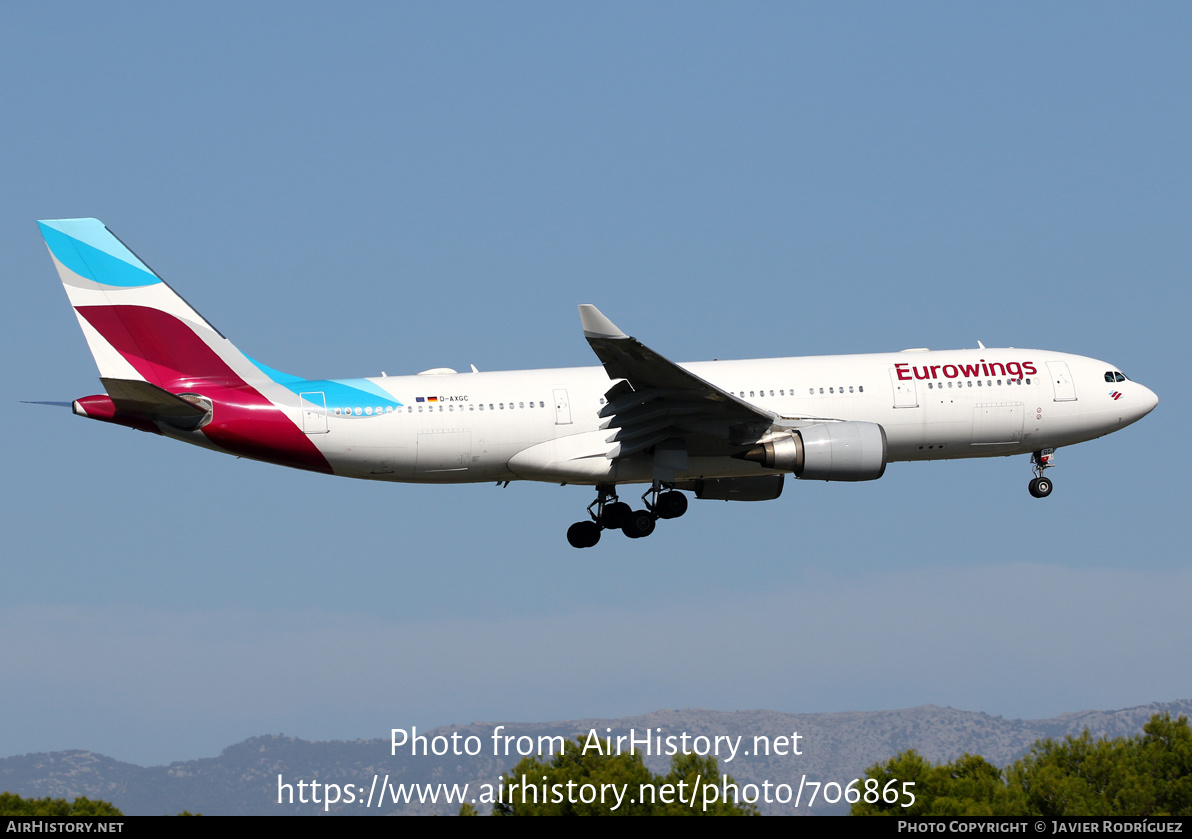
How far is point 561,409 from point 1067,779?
37855 mm

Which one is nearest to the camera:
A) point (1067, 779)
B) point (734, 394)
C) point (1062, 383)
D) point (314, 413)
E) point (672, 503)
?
point (314, 413)

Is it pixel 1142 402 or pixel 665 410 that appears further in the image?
→ pixel 1142 402

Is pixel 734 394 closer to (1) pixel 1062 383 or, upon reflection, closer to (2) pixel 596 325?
(2) pixel 596 325

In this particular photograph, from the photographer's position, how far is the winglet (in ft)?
114

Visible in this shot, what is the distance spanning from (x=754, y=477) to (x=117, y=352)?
1988 centimetres

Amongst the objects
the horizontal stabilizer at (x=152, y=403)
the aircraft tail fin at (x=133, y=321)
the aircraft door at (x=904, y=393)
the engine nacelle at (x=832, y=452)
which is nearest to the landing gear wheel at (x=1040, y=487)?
the aircraft door at (x=904, y=393)

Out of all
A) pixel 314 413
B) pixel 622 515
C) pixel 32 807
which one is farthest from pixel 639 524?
pixel 32 807

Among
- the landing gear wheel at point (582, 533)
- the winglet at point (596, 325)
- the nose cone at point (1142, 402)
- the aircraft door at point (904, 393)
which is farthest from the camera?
the nose cone at point (1142, 402)

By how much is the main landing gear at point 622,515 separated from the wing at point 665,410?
2366mm

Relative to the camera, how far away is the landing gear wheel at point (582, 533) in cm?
4375

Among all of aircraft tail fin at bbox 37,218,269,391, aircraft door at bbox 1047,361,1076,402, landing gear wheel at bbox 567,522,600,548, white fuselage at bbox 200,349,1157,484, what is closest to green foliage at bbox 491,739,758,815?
landing gear wheel at bbox 567,522,600,548

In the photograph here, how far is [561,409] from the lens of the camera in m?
40.4

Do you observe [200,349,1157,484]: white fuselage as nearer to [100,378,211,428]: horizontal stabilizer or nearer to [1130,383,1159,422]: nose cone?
[1130,383,1159,422]: nose cone

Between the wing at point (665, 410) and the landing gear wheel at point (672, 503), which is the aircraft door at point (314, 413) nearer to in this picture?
the wing at point (665, 410)
